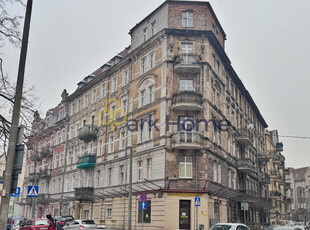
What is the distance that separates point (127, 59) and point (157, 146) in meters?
12.2

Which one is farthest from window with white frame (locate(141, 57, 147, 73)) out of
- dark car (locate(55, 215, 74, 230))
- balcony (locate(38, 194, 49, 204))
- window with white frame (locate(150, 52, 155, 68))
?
balcony (locate(38, 194, 49, 204))

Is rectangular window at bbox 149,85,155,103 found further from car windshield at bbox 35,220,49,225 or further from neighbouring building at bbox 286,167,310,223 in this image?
neighbouring building at bbox 286,167,310,223

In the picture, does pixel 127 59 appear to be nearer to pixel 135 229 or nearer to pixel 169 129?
pixel 169 129

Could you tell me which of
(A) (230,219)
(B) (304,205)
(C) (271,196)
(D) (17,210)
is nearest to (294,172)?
(B) (304,205)

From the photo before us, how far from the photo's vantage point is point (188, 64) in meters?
33.9

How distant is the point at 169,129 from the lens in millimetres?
33156

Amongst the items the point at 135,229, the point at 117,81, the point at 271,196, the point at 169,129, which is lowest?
the point at 135,229

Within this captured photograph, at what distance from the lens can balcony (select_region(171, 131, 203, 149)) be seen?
31906 mm

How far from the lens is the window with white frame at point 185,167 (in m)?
32.3

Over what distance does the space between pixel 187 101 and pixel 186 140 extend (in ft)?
11.5

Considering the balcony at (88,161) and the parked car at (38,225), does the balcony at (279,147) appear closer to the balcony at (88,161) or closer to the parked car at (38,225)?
the balcony at (88,161)

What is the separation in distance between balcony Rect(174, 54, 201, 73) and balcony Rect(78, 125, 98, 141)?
1567 centimetres

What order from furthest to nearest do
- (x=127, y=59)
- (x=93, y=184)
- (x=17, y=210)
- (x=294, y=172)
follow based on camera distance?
1. (x=294, y=172)
2. (x=17, y=210)
3. (x=93, y=184)
4. (x=127, y=59)

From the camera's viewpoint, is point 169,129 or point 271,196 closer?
point 169,129
